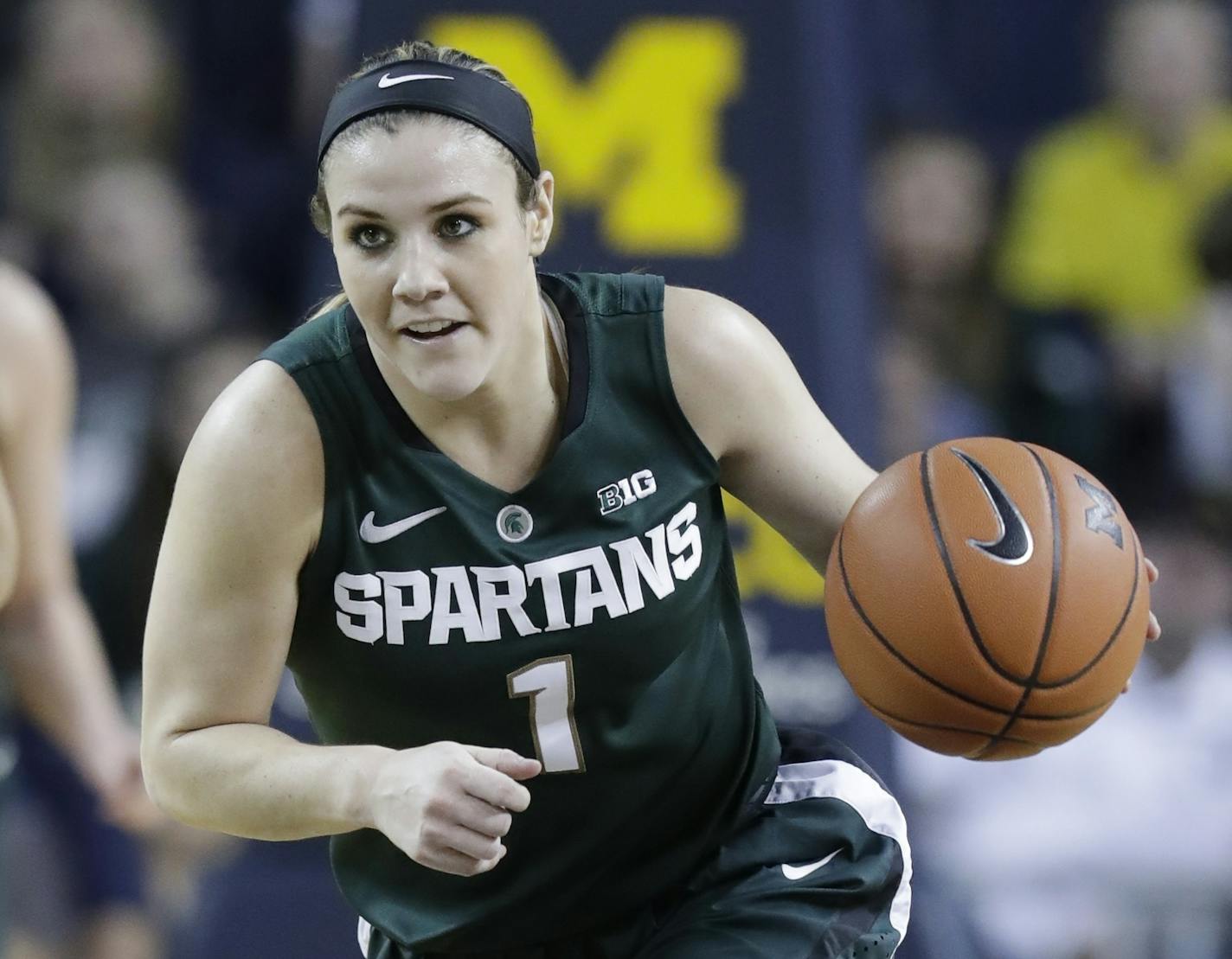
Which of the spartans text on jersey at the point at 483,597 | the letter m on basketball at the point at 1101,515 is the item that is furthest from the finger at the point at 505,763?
the letter m on basketball at the point at 1101,515

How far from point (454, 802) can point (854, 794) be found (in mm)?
973

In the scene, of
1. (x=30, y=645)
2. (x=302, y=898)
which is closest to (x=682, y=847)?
(x=30, y=645)

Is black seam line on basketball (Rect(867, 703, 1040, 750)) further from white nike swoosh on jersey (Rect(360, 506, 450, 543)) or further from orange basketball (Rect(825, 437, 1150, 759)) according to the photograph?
white nike swoosh on jersey (Rect(360, 506, 450, 543))

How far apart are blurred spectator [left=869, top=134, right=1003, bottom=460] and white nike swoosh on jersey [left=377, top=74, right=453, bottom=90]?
3.71 meters

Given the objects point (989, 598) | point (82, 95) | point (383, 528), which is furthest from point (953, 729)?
point (82, 95)

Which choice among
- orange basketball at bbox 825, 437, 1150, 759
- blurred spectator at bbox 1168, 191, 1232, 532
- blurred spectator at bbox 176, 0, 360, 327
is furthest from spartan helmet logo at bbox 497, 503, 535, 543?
blurred spectator at bbox 1168, 191, 1232, 532

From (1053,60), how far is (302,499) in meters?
5.05

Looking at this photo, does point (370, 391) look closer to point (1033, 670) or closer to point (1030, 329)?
point (1033, 670)

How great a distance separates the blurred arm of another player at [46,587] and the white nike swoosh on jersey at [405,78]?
1.62m

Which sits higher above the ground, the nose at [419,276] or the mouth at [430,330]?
the nose at [419,276]

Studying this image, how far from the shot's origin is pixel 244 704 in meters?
2.67

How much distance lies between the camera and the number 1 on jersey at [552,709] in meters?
2.77

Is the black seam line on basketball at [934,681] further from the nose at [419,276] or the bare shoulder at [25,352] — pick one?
the bare shoulder at [25,352]

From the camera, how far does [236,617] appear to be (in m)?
2.64
